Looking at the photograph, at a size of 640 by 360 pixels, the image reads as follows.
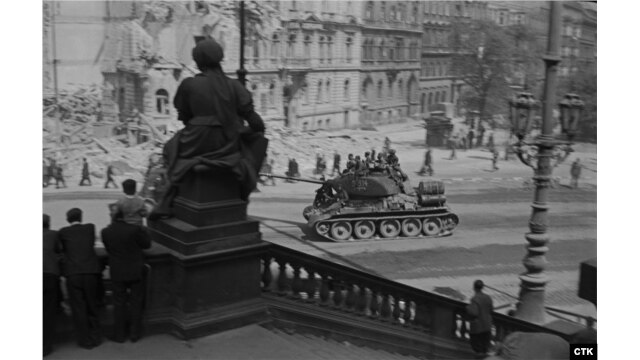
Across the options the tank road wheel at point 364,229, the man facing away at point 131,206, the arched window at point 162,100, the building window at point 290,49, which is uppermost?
the building window at point 290,49

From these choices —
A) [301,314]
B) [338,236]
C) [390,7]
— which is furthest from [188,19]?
[301,314]

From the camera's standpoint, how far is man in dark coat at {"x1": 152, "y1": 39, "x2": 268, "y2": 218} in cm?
488

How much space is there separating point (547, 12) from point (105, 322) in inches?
225

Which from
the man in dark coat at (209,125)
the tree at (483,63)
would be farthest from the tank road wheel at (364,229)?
the man in dark coat at (209,125)

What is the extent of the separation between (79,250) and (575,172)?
566 centimetres

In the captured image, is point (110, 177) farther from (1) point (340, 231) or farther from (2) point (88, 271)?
(2) point (88, 271)

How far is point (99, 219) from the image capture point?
6305 mm

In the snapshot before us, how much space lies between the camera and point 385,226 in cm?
800

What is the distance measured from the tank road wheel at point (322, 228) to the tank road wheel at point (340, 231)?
0.08m

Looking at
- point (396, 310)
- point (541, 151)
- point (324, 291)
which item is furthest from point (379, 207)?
point (324, 291)

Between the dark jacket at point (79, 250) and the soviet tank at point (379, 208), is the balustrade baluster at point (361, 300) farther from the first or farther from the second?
the dark jacket at point (79, 250)

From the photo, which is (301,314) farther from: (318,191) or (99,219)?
(318,191)

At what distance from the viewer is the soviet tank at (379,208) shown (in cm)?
782

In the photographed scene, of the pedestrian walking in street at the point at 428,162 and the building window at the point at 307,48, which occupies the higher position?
the building window at the point at 307,48
